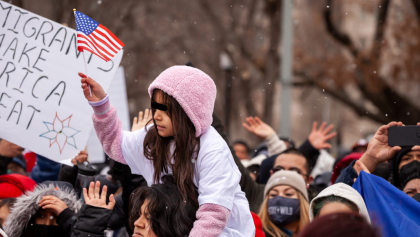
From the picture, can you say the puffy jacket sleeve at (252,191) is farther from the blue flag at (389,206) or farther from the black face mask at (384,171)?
the blue flag at (389,206)

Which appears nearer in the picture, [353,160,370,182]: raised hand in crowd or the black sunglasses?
the black sunglasses

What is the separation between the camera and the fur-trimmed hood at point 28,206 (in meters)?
3.44

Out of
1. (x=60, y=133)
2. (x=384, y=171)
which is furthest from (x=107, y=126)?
(x=384, y=171)

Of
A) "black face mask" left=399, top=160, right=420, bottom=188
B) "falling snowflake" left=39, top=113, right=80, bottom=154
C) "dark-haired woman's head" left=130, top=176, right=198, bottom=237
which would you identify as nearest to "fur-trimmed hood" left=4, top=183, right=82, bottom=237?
"falling snowflake" left=39, top=113, right=80, bottom=154

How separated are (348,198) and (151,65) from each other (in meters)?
19.6

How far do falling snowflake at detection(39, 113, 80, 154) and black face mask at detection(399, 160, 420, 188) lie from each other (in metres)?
2.63

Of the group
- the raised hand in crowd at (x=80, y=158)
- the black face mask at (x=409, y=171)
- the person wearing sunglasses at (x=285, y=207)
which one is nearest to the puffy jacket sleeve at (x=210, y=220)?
the person wearing sunglasses at (x=285, y=207)

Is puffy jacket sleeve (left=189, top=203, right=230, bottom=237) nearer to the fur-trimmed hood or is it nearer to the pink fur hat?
the pink fur hat

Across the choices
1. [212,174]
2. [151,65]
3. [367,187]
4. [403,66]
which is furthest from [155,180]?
[151,65]

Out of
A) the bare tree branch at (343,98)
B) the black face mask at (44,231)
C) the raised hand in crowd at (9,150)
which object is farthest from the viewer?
the bare tree branch at (343,98)

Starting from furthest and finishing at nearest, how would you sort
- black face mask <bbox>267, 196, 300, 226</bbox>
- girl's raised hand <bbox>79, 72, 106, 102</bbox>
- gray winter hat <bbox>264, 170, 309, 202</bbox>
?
gray winter hat <bbox>264, 170, 309, 202</bbox> < black face mask <bbox>267, 196, 300, 226</bbox> < girl's raised hand <bbox>79, 72, 106, 102</bbox>

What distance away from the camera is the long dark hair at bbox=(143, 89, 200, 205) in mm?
2914

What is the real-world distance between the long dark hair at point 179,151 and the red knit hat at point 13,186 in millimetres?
1412

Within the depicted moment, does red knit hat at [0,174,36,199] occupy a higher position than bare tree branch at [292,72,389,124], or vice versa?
bare tree branch at [292,72,389,124]
